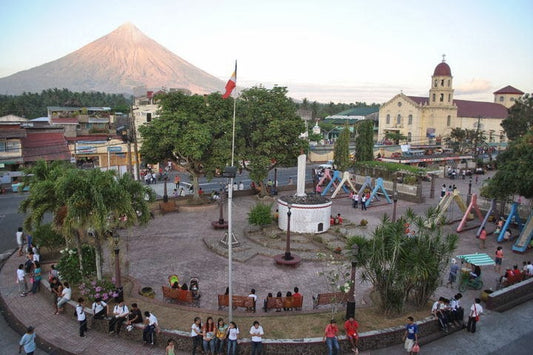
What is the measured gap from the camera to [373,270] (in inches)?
500

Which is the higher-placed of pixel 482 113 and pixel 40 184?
pixel 482 113

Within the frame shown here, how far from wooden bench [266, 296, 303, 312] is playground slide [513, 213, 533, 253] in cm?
1362

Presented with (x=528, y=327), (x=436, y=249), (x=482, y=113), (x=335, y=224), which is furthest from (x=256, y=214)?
(x=482, y=113)

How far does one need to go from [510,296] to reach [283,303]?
27.7ft

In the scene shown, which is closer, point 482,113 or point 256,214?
point 256,214

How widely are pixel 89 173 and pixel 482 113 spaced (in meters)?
90.1

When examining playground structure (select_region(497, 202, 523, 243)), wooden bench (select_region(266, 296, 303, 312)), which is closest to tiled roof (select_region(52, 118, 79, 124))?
wooden bench (select_region(266, 296, 303, 312))

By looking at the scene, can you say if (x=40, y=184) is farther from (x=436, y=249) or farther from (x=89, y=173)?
(x=436, y=249)

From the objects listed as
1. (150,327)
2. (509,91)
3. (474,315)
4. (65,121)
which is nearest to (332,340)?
(474,315)

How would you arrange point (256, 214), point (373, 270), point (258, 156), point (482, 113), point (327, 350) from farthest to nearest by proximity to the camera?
point (482, 113), point (258, 156), point (256, 214), point (373, 270), point (327, 350)

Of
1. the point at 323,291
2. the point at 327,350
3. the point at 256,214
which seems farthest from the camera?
the point at 256,214

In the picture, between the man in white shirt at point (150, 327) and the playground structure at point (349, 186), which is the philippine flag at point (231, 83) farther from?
the playground structure at point (349, 186)

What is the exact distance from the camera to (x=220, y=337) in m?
10.6

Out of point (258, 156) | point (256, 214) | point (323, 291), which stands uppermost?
point (258, 156)
